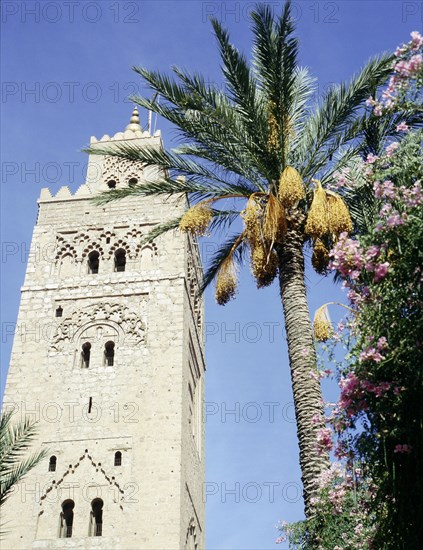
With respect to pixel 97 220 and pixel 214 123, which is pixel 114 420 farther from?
pixel 214 123

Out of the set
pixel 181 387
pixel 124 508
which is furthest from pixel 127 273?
pixel 124 508

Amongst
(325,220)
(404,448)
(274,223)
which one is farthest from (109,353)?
(404,448)

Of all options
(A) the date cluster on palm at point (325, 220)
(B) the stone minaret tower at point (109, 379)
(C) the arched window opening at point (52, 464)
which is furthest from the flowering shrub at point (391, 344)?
(C) the arched window opening at point (52, 464)

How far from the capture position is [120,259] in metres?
24.8

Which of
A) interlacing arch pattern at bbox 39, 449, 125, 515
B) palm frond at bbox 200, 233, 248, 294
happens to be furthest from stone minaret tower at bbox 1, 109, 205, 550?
palm frond at bbox 200, 233, 248, 294

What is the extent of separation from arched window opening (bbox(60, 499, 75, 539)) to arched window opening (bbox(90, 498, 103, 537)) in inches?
19.5

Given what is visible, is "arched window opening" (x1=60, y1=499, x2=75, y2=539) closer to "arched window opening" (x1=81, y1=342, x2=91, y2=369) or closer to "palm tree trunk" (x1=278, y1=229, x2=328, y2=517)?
"arched window opening" (x1=81, y1=342, x2=91, y2=369)

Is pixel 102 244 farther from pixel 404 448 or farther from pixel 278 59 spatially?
pixel 404 448

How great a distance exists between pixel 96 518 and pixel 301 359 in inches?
454

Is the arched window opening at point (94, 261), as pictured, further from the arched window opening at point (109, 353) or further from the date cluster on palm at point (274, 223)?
the date cluster on palm at point (274, 223)

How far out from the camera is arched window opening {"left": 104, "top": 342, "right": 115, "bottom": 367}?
22.5 metres

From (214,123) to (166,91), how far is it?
0.76 metres

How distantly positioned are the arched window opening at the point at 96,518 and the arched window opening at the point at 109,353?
3894 mm

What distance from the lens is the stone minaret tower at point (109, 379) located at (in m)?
19.5
